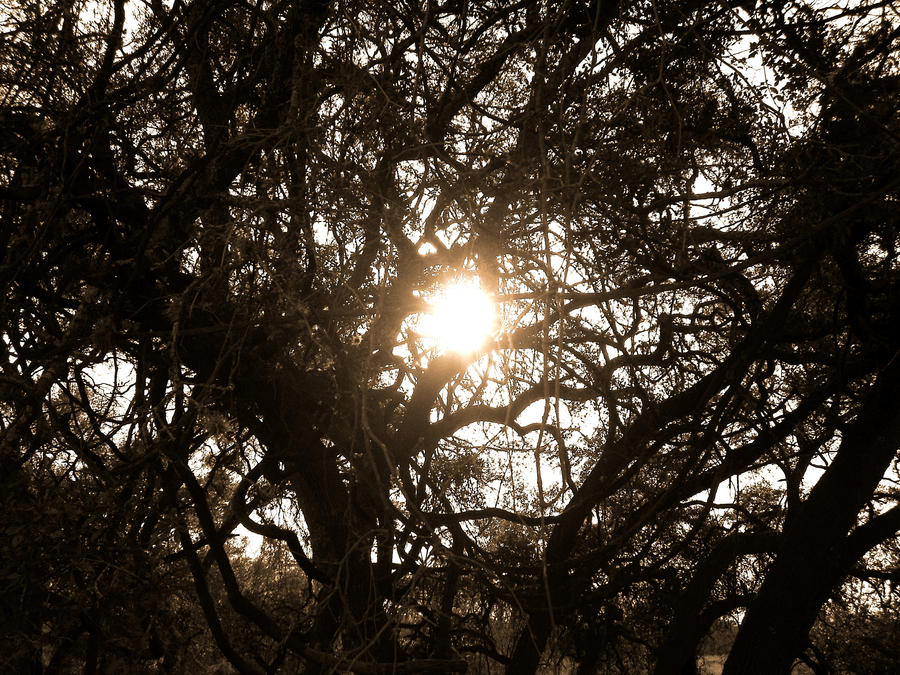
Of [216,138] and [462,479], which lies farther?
[462,479]

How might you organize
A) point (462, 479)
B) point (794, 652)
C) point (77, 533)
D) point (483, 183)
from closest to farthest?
point (77, 533)
point (483, 183)
point (794, 652)
point (462, 479)

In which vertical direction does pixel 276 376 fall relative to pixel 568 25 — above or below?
below

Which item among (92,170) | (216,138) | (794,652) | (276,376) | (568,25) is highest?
(568,25)

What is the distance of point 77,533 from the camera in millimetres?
2648

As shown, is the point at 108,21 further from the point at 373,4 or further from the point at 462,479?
the point at 462,479

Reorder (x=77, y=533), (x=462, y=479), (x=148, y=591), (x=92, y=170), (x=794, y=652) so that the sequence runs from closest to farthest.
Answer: (x=77, y=533), (x=148, y=591), (x=92, y=170), (x=794, y=652), (x=462, y=479)

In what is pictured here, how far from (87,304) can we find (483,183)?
1949mm

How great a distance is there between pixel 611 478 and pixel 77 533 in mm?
2804

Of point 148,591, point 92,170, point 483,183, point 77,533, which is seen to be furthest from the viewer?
point 92,170

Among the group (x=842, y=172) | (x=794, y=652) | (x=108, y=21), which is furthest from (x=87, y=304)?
(x=794, y=652)

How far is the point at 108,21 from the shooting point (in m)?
3.49

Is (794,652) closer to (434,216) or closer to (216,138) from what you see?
(434,216)

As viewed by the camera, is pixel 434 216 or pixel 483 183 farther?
pixel 434 216

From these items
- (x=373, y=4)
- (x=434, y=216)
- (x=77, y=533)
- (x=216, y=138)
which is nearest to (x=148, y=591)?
(x=77, y=533)
